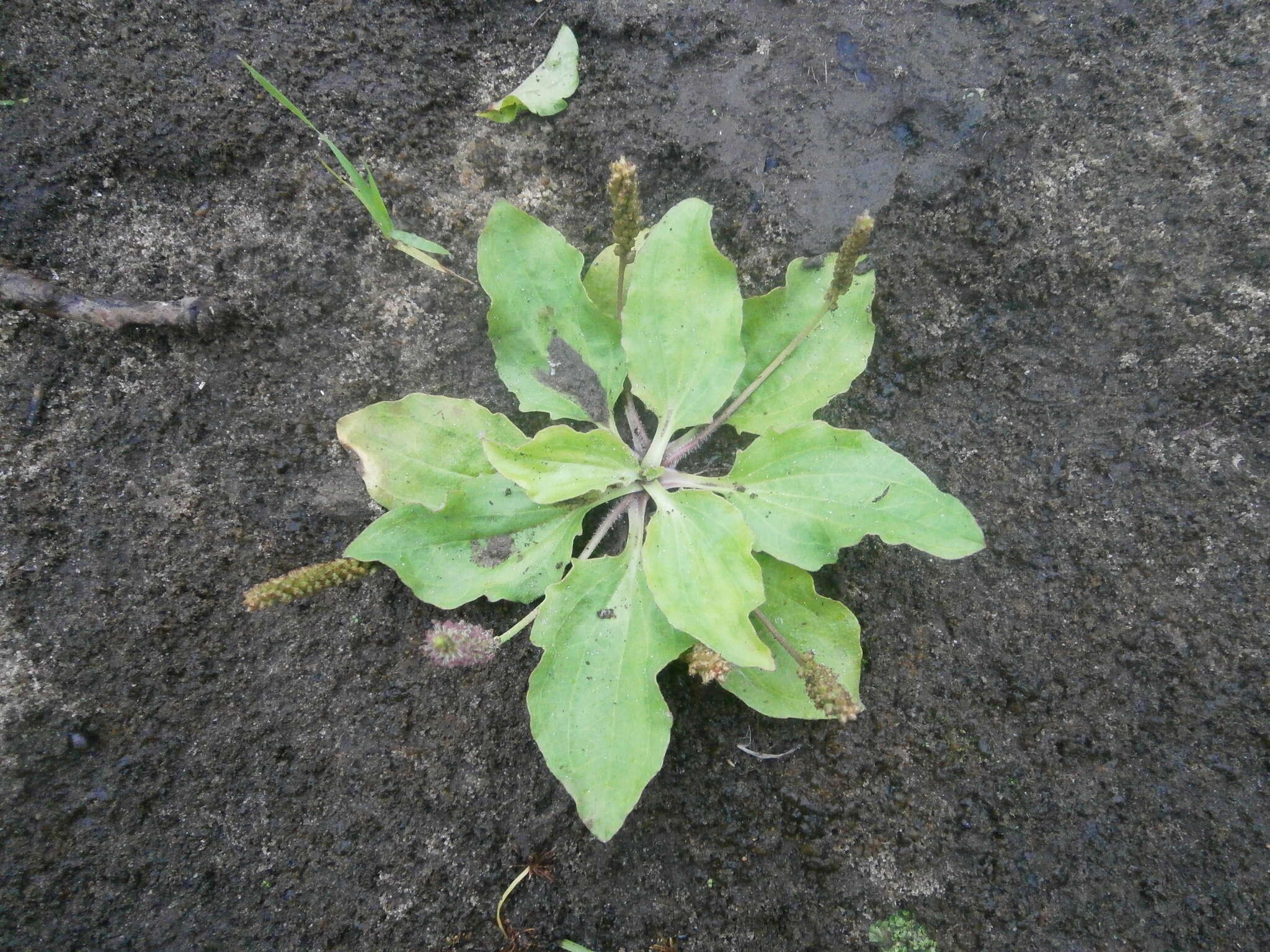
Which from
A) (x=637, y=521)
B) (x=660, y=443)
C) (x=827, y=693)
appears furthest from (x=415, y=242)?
(x=827, y=693)

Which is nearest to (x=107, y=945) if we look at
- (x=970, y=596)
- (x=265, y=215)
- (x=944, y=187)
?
(x=265, y=215)

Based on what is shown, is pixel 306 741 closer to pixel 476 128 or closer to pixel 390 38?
pixel 476 128

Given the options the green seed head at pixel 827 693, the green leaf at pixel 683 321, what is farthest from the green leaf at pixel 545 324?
the green seed head at pixel 827 693

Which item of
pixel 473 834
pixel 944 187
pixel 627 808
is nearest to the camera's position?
pixel 627 808

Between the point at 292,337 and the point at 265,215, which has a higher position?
the point at 265,215

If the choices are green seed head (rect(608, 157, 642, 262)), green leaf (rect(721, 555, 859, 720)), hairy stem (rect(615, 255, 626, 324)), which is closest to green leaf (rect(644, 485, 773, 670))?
green leaf (rect(721, 555, 859, 720))

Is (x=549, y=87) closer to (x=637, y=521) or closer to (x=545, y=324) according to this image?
(x=545, y=324)

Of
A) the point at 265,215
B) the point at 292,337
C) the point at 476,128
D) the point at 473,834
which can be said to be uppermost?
the point at 476,128

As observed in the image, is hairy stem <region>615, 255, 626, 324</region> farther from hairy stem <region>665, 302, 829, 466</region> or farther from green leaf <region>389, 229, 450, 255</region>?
green leaf <region>389, 229, 450, 255</region>
